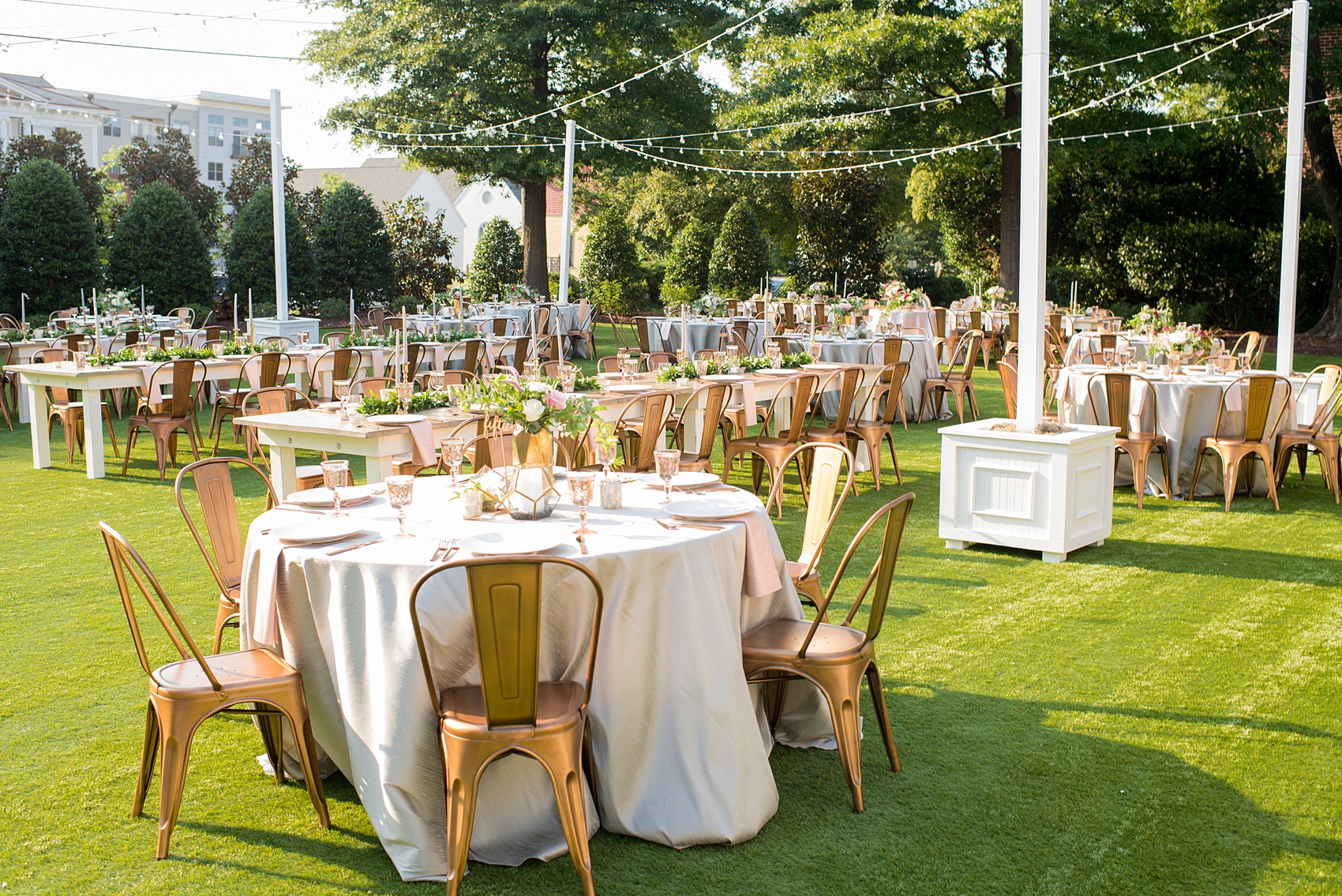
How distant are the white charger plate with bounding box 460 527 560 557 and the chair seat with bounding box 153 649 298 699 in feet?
2.18

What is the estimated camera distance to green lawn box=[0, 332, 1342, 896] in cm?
325

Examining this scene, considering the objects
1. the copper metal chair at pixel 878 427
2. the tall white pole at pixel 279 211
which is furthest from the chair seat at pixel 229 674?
the tall white pole at pixel 279 211

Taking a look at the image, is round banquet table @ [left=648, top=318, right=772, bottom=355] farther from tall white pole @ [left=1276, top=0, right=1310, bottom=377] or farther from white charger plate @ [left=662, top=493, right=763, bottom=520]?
white charger plate @ [left=662, top=493, right=763, bottom=520]

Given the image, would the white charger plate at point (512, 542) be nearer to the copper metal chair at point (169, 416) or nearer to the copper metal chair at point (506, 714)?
the copper metal chair at point (506, 714)

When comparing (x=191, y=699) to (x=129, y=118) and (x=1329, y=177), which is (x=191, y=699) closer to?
(x=1329, y=177)

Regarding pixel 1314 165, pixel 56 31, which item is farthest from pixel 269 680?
pixel 1314 165

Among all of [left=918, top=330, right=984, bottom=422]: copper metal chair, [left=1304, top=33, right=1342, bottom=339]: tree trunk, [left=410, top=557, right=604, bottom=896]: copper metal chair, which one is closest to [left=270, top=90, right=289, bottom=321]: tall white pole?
[left=918, top=330, right=984, bottom=422]: copper metal chair

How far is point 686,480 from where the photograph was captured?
438 centimetres

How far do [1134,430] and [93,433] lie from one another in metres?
8.18

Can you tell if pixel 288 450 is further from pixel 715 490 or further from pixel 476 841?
pixel 476 841

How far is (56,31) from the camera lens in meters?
15.8

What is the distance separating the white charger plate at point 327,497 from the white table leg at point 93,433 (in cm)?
605

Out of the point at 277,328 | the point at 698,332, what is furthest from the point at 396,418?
the point at 698,332

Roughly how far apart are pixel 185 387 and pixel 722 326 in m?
8.35
